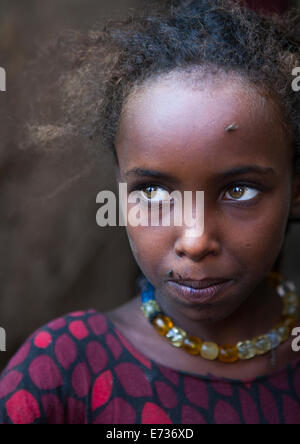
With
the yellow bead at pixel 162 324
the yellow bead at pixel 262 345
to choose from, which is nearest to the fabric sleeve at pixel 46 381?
the yellow bead at pixel 162 324

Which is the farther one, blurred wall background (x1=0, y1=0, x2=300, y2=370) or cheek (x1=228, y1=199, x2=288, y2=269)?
blurred wall background (x1=0, y1=0, x2=300, y2=370)

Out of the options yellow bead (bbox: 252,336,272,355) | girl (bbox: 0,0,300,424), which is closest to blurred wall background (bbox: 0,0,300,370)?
girl (bbox: 0,0,300,424)

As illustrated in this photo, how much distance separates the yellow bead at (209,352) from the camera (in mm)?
1173

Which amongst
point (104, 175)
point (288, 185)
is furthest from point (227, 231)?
point (104, 175)

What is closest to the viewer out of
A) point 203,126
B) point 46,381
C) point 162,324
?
point 203,126

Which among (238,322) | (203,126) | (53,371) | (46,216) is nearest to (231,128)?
(203,126)

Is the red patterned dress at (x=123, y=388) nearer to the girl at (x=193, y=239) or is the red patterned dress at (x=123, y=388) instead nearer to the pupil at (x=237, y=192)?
the girl at (x=193, y=239)

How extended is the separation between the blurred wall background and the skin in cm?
38

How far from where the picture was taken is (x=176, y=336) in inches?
46.7

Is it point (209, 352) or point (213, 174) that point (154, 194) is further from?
point (209, 352)

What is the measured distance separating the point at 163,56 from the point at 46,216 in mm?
871

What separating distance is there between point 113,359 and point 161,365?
101mm

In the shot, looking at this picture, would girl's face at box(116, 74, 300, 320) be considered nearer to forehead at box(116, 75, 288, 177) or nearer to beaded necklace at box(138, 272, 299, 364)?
forehead at box(116, 75, 288, 177)

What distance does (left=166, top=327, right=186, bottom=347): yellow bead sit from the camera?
3.88 ft
